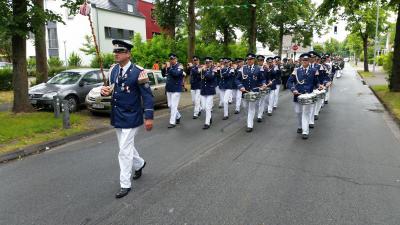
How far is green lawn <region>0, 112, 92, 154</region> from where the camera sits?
28.9ft

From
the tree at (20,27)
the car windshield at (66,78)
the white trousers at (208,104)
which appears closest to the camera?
the tree at (20,27)

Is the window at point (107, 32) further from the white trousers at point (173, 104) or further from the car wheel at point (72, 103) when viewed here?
the white trousers at point (173, 104)

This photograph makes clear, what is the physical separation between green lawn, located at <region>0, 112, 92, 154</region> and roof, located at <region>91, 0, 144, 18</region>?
33.7 meters

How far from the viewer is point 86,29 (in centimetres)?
4475

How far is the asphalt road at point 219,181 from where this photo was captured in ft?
15.9

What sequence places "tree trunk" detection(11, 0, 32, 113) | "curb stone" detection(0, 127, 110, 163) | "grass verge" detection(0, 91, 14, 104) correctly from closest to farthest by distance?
"curb stone" detection(0, 127, 110, 163), "tree trunk" detection(11, 0, 32, 113), "grass verge" detection(0, 91, 14, 104)

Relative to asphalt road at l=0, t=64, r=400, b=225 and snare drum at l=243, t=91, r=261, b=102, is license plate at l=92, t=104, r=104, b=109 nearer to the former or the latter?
asphalt road at l=0, t=64, r=400, b=225

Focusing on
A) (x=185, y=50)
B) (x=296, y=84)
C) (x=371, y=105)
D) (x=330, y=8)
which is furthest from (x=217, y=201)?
(x=185, y=50)

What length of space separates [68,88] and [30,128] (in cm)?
382

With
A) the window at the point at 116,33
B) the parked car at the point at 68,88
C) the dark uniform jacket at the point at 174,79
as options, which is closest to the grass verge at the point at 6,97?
the parked car at the point at 68,88

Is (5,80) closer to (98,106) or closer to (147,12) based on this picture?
(98,106)

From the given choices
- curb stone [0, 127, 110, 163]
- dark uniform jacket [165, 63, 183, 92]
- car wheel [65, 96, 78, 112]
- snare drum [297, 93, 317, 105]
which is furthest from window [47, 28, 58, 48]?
snare drum [297, 93, 317, 105]

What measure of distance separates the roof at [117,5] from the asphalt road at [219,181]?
37.2 meters

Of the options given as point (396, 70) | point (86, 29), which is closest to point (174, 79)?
point (396, 70)
